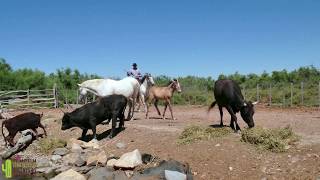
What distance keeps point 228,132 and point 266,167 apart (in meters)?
2.94

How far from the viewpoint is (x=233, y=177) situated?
35.8ft

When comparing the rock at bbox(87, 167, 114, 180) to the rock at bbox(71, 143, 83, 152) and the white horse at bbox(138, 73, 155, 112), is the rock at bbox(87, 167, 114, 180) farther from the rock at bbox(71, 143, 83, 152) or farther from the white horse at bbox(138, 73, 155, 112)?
the white horse at bbox(138, 73, 155, 112)

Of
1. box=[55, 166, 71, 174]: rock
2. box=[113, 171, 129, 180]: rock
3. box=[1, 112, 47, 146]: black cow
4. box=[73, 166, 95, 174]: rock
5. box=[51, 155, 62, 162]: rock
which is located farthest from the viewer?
box=[1, 112, 47, 146]: black cow

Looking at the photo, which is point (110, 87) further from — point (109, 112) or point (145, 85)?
point (145, 85)

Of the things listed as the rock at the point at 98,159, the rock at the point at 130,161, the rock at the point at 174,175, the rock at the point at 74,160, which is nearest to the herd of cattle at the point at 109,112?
the rock at the point at 74,160

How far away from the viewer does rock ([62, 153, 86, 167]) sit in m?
13.4

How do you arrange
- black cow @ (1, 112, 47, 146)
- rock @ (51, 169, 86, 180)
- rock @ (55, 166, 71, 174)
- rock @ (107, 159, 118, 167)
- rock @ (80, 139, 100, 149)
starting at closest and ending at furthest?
rock @ (51, 169, 86, 180) < rock @ (107, 159, 118, 167) < rock @ (55, 166, 71, 174) < rock @ (80, 139, 100, 149) < black cow @ (1, 112, 47, 146)

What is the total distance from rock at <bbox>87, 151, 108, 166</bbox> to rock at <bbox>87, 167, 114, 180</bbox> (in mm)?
395

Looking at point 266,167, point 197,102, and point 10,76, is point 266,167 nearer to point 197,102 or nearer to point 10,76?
point 197,102

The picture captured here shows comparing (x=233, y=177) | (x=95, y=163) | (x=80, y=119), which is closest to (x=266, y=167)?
(x=233, y=177)

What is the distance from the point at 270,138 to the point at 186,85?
104 feet

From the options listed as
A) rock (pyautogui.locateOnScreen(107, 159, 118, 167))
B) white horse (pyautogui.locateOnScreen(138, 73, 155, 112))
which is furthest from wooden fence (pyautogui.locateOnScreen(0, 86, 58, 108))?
rock (pyautogui.locateOnScreen(107, 159, 118, 167))

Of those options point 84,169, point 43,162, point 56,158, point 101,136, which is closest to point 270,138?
point 84,169

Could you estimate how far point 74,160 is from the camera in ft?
44.9
